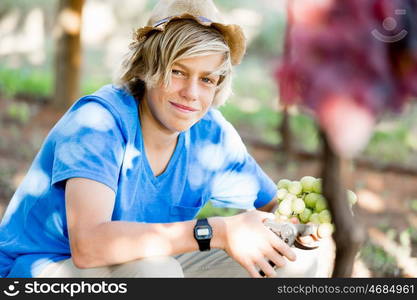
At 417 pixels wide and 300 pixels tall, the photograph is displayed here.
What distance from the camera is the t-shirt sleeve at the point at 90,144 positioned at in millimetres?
2148

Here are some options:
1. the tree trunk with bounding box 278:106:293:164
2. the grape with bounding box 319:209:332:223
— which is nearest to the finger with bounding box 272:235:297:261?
the grape with bounding box 319:209:332:223

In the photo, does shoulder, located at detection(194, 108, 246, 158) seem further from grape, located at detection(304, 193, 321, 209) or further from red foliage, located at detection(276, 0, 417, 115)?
red foliage, located at detection(276, 0, 417, 115)

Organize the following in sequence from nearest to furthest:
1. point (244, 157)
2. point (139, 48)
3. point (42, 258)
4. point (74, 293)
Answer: point (74, 293) < point (42, 258) < point (139, 48) < point (244, 157)

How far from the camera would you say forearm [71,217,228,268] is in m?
2.06

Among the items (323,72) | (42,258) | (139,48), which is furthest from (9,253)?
(323,72)

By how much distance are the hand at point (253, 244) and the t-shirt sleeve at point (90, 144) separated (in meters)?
0.46

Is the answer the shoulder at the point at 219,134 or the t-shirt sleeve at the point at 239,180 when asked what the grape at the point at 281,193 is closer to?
the t-shirt sleeve at the point at 239,180

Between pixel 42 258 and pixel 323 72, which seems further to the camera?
pixel 42 258

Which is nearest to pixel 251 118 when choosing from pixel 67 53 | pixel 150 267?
pixel 67 53

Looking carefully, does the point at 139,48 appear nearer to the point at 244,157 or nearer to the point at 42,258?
the point at 244,157

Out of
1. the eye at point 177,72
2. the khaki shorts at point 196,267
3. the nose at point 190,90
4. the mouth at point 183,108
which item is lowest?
the khaki shorts at point 196,267

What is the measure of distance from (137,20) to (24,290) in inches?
303

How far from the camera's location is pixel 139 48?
255 centimetres

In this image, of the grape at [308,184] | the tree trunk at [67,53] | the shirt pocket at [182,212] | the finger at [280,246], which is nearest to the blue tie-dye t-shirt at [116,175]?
the shirt pocket at [182,212]
